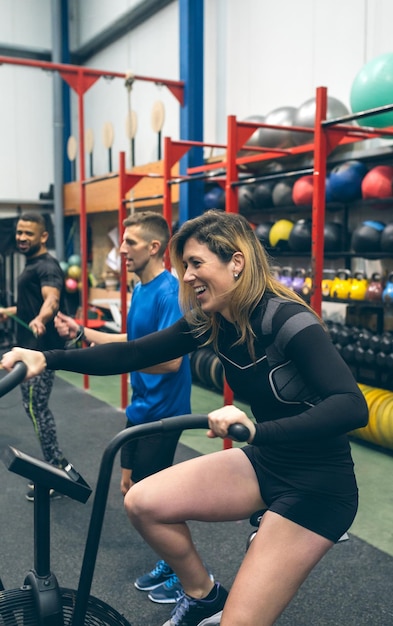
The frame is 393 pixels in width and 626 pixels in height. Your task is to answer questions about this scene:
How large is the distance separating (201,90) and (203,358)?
2.36 metres

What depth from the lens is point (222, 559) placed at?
2506mm

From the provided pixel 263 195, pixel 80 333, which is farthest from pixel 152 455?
pixel 263 195

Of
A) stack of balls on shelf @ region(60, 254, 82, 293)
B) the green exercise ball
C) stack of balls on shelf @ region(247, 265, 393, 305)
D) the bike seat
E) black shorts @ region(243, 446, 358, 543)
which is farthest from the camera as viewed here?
stack of balls on shelf @ region(60, 254, 82, 293)

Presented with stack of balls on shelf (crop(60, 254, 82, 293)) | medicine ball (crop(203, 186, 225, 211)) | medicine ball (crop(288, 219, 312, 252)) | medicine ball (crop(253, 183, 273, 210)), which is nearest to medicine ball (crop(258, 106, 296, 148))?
medicine ball (crop(253, 183, 273, 210))

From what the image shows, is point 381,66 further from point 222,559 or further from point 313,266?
point 222,559

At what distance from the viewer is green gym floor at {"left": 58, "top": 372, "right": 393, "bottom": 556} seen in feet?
9.12

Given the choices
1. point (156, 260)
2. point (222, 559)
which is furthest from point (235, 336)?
point (222, 559)

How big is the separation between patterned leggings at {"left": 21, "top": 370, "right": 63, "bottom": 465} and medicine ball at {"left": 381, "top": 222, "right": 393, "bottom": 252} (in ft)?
7.82

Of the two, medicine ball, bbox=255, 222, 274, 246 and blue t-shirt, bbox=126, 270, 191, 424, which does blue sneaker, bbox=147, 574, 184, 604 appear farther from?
medicine ball, bbox=255, 222, 274, 246

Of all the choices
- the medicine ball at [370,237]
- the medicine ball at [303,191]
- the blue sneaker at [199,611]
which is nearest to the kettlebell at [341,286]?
the medicine ball at [370,237]

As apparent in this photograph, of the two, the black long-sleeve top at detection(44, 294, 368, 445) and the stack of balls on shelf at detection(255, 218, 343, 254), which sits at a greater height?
the stack of balls on shelf at detection(255, 218, 343, 254)

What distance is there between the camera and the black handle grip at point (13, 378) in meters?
1.22

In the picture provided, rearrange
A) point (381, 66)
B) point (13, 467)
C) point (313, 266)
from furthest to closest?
point (381, 66), point (313, 266), point (13, 467)

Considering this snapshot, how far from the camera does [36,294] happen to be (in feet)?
10.3
